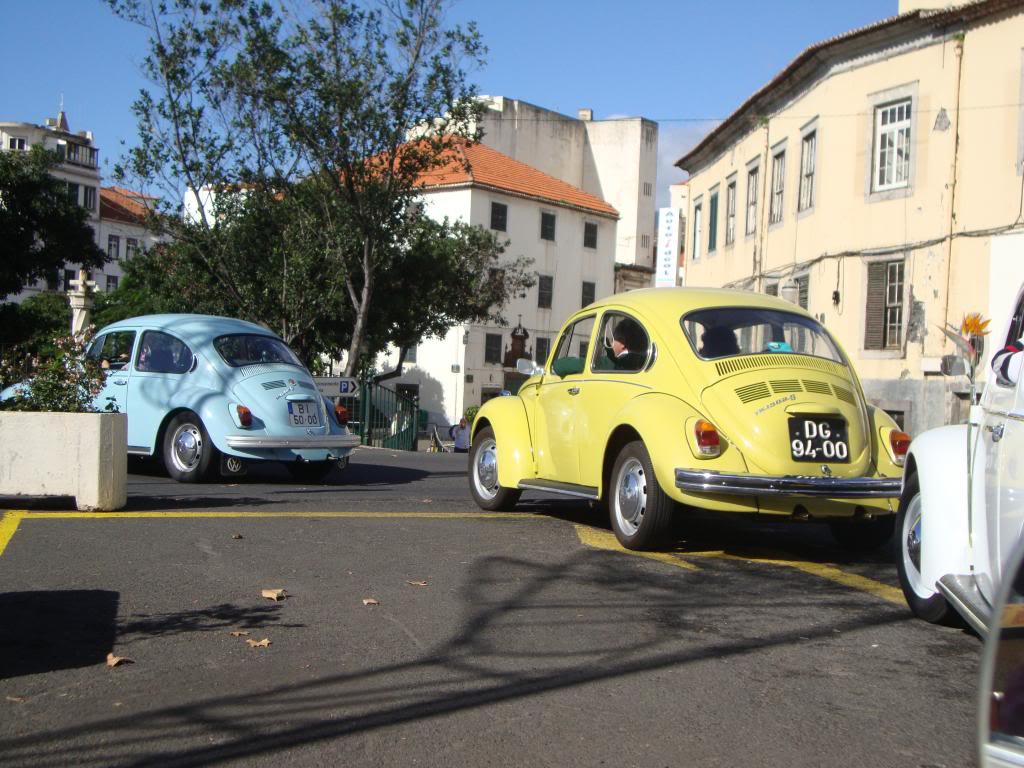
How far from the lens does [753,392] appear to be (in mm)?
7809

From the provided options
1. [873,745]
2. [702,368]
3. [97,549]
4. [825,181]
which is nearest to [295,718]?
[873,745]

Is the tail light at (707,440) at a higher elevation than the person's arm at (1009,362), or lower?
lower

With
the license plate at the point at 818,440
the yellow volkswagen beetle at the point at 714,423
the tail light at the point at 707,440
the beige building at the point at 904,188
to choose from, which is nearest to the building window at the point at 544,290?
the beige building at the point at 904,188

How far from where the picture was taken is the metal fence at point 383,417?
30.9 meters

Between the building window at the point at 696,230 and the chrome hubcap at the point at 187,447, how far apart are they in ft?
93.4

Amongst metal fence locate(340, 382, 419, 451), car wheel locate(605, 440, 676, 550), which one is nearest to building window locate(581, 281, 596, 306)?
metal fence locate(340, 382, 419, 451)

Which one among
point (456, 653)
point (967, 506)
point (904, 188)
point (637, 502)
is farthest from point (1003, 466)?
point (904, 188)

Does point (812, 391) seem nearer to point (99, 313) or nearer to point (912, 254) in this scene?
point (912, 254)

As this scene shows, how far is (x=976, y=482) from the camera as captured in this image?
207 inches

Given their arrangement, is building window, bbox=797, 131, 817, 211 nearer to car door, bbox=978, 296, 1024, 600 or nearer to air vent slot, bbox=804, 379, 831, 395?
air vent slot, bbox=804, 379, 831, 395

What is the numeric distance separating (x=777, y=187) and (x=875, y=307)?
624 centimetres

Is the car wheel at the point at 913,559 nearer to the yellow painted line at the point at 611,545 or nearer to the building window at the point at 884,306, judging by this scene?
the yellow painted line at the point at 611,545

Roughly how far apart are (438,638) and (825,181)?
2392 centimetres

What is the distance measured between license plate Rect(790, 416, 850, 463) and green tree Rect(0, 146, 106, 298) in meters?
38.4
